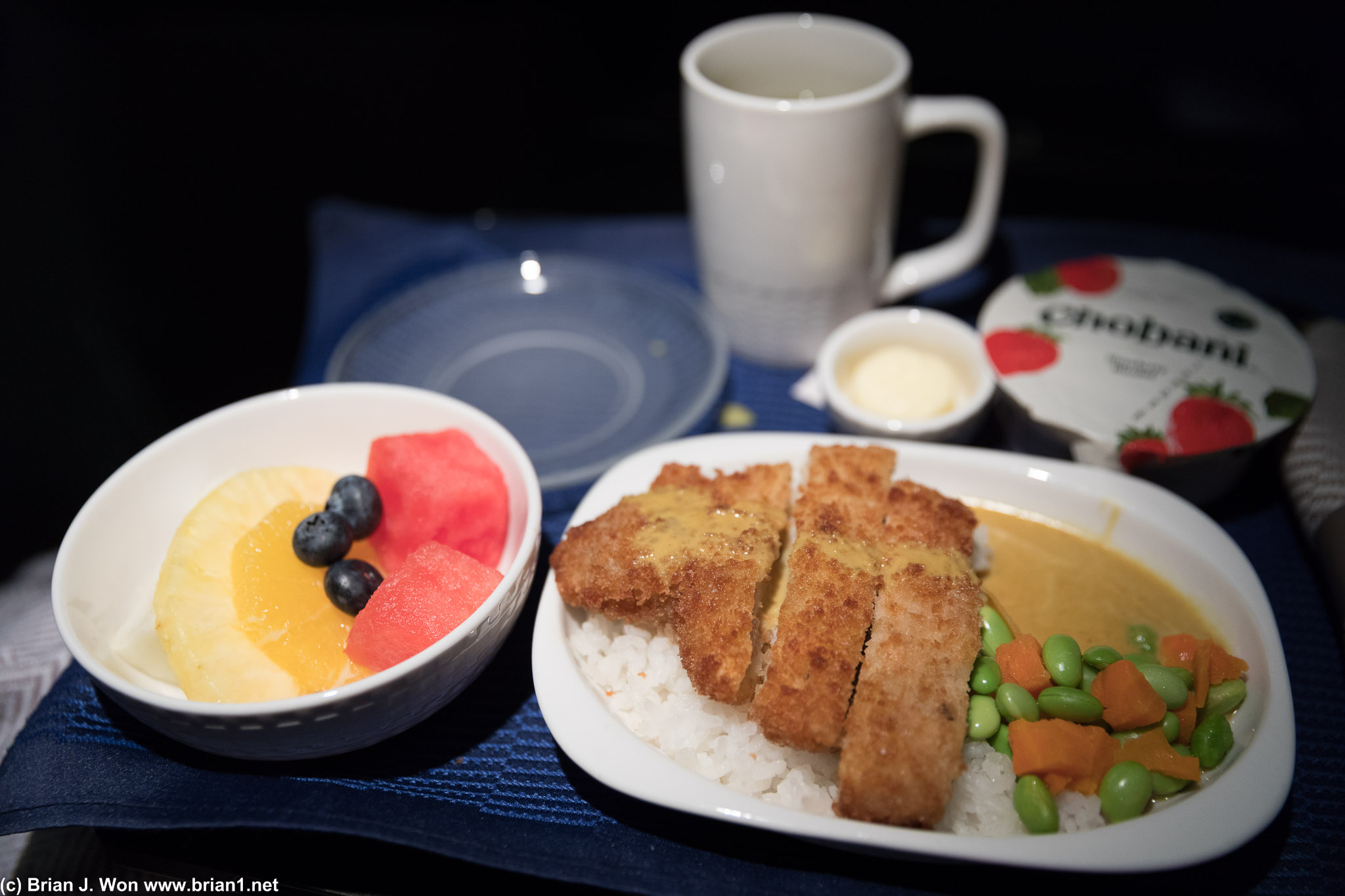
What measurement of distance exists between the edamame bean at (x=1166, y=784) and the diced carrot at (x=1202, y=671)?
0.50ft

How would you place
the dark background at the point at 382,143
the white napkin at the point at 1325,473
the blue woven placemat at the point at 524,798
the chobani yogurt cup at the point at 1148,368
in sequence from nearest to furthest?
1. the blue woven placemat at the point at 524,798
2. the white napkin at the point at 1325,473
3. the chobani yogurt cup at the point at 1148,368
4. the dark background at the point at 382,143

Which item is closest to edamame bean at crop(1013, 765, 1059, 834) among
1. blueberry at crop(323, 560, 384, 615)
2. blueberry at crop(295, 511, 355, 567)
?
blueberry at crop(323, 560, 384, 615)

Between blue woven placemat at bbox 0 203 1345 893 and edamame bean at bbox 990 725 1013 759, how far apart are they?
18 cm

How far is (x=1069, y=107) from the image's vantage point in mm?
→ 3252

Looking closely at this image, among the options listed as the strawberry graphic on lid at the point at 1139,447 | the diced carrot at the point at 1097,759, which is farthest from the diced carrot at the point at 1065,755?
the strawberry graphic on lid at the point at 1139,447

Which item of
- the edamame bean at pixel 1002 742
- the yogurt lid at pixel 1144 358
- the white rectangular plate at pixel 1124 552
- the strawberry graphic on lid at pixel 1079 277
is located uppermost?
the strawberry graphic on lid at pixel 1079 277

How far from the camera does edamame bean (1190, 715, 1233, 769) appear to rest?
4.13 ft

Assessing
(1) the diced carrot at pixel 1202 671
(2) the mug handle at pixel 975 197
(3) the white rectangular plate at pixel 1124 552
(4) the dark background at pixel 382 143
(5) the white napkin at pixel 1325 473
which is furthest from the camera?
(4) the dark background at pixel 382 143

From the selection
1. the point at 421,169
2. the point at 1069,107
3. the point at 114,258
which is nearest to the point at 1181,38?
the point at 1069,107

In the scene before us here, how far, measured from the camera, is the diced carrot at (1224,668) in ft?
4.45

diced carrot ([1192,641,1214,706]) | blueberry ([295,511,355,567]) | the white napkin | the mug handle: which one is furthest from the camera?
the mug handle

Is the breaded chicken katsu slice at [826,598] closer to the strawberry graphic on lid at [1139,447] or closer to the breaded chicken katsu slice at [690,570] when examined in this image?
the breaded chicken katsu slice at [690,570]

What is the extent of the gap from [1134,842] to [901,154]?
1.56 metres

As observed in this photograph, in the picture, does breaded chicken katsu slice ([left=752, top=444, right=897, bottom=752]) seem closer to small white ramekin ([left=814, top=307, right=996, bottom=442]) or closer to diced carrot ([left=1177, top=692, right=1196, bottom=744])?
small white ramekin ([left=814, top=307, right=996, bottom=442])
